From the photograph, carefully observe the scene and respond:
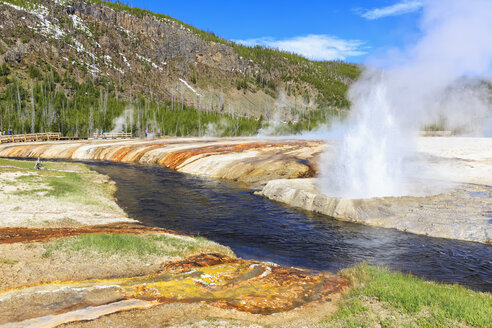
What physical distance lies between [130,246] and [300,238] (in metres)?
8.06

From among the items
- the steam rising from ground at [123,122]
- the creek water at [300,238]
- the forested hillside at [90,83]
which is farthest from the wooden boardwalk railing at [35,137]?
the creek water at [300,238]

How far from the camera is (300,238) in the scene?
53.3 feet

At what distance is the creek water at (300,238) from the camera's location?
41.8 ft

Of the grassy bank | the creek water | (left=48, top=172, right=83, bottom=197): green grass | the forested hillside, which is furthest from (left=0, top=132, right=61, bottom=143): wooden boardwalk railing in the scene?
the grassy bank

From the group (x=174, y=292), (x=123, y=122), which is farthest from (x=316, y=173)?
(x=123, y=122)

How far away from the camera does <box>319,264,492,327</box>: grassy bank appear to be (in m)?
6.97

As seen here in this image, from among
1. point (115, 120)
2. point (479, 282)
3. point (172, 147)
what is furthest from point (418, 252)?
point (115, 120)

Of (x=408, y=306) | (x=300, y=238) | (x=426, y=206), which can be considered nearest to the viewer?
(x=408, y=306)

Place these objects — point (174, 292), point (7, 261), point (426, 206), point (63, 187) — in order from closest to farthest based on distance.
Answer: point (174, 292)
point (7, 261)
point (426, 206)
point (63, 187)

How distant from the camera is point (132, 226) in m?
15.5

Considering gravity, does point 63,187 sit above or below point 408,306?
above

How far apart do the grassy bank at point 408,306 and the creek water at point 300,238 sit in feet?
11.3

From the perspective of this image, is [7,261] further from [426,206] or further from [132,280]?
[426,206]

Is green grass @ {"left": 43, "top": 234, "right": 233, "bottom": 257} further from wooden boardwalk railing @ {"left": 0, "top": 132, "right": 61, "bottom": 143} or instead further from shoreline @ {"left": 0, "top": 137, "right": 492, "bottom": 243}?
wooden boardwalk railing @ {"left": 0, "top": 132, "right": 61, "bottom": 143}
